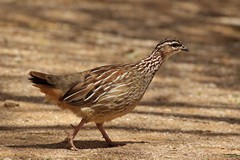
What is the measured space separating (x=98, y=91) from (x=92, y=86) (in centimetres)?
12

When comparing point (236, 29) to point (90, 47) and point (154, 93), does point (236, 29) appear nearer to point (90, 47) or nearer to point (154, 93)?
point (90, 47)

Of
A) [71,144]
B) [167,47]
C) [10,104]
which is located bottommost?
[10,104]

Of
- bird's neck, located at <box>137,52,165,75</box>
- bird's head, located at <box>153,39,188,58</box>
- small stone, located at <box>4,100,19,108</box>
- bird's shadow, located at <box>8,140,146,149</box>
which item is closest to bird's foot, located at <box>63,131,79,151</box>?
bird's shadow, located at <box>8,140,146,149</box>

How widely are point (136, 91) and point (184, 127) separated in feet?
5.34

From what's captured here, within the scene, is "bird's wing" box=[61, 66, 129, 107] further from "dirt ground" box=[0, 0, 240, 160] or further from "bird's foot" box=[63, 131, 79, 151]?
"dirt ground" box=[0, 0, 240, 160]

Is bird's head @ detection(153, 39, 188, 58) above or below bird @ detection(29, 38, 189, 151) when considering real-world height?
above

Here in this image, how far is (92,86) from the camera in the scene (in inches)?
311

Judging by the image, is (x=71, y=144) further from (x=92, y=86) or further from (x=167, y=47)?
(x=167, y=47)

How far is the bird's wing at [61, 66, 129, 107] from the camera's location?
25.5 ft

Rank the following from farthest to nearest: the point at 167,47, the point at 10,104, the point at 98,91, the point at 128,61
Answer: the point at 128,61 < the point at 10,104 < the point at 167,47 < the point at 98,91

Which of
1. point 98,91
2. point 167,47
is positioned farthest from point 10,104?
point 167,47

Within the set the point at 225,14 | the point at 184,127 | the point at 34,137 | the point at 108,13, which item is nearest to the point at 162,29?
the point at 108,13

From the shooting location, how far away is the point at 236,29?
17594 mm

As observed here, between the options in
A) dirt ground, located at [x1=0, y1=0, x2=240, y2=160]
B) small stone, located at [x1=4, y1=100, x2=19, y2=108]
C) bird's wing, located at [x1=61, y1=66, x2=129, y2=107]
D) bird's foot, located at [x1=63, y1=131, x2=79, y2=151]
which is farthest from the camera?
small stone, located at [x1=4, y1=100, x2=19, y2=108]
